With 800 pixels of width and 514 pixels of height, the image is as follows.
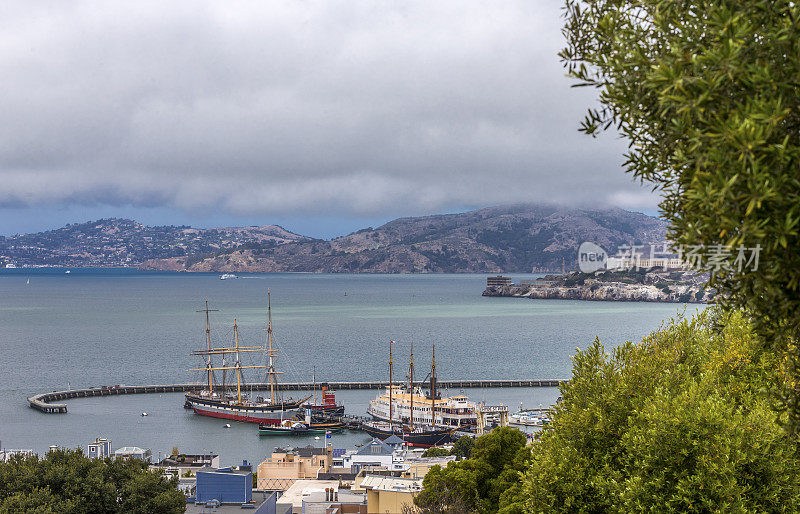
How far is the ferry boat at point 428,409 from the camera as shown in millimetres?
47625

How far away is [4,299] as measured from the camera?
547ft

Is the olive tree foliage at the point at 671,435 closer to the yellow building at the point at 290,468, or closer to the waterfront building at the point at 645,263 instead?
the yellow building at the point at 290,468

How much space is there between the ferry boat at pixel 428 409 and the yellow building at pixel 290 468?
43.5 feet

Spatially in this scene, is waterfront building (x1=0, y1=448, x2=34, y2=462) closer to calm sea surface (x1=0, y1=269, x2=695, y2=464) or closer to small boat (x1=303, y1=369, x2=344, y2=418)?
calm sea surface (x1=0, y1=269, x2=695, y2=464)

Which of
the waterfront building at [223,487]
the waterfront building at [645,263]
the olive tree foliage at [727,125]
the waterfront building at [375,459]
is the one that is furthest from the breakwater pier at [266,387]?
the waterfront building at [645,263]

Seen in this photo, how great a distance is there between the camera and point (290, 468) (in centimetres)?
3244

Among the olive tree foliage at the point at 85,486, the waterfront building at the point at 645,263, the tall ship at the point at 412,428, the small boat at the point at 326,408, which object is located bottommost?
the tall ship at the point at 412,428

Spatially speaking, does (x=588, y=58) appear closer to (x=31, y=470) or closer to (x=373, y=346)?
(x=31, y=470)

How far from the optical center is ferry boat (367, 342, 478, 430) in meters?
47.6

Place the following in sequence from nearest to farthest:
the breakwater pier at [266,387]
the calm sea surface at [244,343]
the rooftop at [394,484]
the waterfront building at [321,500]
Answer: the rooftop at [394,484], the waterfront building at [321,500], the calm sea surface at [244,343], the breakwater pier at [266,387]

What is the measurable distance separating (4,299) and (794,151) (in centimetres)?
18921

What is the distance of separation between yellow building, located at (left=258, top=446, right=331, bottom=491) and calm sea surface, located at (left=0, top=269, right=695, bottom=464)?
806 centimetres

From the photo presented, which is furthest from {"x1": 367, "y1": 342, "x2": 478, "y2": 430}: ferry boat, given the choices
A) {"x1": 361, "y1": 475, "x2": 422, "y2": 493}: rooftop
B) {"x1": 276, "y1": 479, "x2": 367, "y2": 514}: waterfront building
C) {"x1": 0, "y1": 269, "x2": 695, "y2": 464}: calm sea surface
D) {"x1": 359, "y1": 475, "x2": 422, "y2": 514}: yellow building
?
{"x1": 359, "y1": 475, "x2": 422, "y2": 514}: yellow building

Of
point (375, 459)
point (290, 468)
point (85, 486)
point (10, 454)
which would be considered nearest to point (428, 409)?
point (375, 459)
